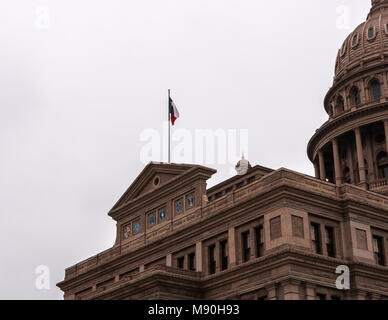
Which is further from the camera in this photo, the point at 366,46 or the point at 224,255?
the point at 366,46

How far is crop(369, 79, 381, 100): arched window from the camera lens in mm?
84438

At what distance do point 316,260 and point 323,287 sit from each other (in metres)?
1.92

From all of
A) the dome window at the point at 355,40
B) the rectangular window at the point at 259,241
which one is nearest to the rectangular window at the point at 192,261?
the rectangular window at the point at 259,241

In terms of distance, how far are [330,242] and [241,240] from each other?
604cm

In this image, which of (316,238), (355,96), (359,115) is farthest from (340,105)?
(316,238)

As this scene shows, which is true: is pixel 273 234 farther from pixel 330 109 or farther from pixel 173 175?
pixel 330 109

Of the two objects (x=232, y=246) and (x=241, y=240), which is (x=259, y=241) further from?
(x=232, y=246)

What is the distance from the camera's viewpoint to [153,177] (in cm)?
6006

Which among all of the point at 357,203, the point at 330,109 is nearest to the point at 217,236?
the point at 357,203

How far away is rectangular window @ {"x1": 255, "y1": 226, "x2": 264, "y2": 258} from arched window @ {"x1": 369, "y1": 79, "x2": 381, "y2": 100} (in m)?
42.3

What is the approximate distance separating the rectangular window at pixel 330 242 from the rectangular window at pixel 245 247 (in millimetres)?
5309

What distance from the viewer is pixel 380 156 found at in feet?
266

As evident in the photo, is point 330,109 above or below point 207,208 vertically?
above

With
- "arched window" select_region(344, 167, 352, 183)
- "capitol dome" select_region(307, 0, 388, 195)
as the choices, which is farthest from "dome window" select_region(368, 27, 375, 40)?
"arched window" select_region(344, 167, 352, 183)
